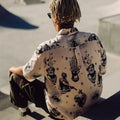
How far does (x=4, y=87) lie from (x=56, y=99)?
2989mm

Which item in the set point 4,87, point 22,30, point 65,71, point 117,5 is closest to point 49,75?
point 65,71

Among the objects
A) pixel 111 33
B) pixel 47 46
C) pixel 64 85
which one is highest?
pixel 47 46

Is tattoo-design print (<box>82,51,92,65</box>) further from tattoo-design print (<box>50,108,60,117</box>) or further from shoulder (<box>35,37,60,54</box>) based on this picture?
tattoo-design print (<box>50,108,60,117</box>)

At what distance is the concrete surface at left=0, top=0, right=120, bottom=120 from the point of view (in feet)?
9.04

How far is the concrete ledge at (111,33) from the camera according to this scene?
6.93 meters

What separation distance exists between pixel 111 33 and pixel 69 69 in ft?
16.8

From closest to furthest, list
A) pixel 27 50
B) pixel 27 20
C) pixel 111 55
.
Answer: pixel 111 55 → pixel 27 50 → pixel 27 20

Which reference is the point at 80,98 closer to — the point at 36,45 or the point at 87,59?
the point at 87,59

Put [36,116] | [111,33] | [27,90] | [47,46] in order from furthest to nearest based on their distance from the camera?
1. [111,33]
2. [36,116]
3. [27,90]
4. [47,46]

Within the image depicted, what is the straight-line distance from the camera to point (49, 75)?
2258mm

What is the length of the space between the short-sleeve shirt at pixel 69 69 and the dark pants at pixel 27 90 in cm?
21

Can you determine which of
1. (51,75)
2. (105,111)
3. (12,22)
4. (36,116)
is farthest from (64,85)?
(12,22)

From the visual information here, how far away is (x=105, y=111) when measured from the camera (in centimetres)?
243

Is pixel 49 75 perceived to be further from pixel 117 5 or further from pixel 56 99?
pixel 117 5
